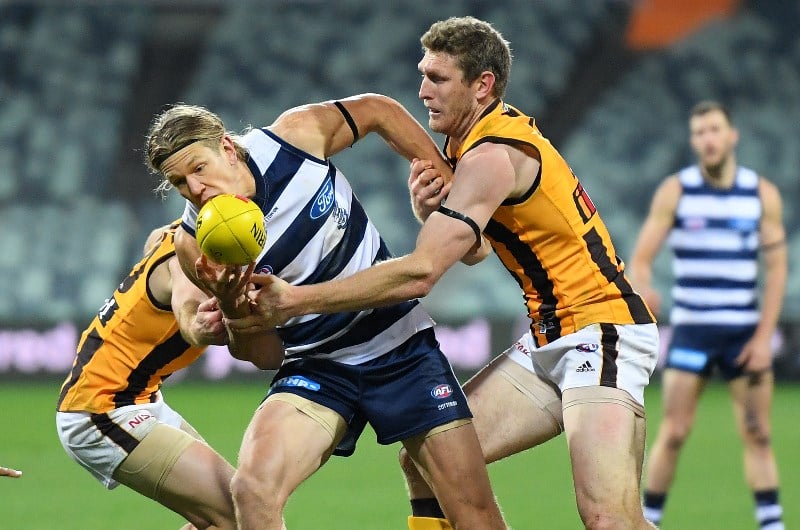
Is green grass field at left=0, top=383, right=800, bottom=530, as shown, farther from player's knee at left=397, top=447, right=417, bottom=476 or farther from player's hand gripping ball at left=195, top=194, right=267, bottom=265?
player's hand gripping ball at left=195, top=194, right=267, bottom=265

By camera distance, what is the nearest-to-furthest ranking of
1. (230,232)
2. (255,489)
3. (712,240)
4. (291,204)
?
(230,232)
(255,489)
(291,204)
(712,240)

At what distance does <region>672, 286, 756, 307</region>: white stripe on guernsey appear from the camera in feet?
23.0

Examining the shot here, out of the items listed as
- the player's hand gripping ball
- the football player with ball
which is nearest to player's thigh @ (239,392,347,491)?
the football player with ball

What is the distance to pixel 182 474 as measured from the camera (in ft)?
14.9

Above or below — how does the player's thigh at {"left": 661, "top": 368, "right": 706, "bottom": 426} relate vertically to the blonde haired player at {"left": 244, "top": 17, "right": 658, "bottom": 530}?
below

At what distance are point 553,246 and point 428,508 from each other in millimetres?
1113

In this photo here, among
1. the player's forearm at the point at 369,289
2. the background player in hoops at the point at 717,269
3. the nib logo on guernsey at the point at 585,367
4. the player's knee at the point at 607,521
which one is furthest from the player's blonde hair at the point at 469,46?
the background player in hoops at the point at 717,269

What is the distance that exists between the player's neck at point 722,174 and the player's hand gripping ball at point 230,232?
409cm

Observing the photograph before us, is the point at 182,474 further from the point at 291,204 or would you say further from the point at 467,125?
the point at 467,125

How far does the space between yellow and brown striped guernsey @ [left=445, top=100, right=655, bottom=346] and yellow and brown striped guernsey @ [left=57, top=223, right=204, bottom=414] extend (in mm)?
1297

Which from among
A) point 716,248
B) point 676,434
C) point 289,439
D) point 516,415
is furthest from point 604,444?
point 716,248

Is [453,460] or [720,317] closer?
[453,460]

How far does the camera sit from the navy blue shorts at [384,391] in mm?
4352

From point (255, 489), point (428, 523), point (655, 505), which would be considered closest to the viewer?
point (255, 489)
